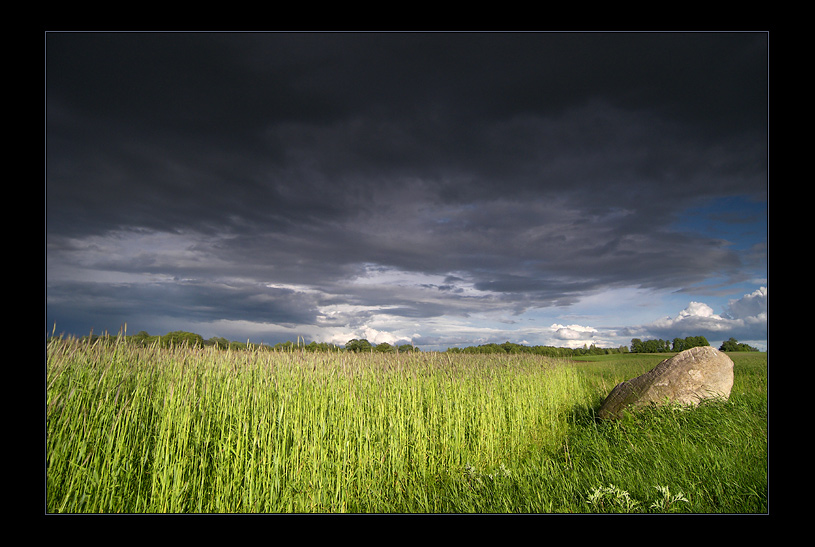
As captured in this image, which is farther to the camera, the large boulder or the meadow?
the large boulder

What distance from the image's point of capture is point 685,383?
600 cm

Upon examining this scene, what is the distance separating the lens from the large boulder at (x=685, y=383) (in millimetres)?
5961

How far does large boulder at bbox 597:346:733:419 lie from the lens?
19.6 ft

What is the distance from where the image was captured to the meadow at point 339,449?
10.5ft

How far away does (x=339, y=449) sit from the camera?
3.95 m

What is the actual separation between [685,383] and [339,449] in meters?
5.40

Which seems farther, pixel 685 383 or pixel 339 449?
pixel 685 383

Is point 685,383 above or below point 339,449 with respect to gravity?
above

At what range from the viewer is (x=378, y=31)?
2.97 metres

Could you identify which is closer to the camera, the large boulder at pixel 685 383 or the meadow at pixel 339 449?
the meadow at pixel 339 449

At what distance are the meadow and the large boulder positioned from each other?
0.26 meters

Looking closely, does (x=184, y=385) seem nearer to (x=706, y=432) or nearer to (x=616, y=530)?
(x=616, y=530)

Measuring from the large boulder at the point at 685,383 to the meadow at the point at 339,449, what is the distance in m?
0.26
